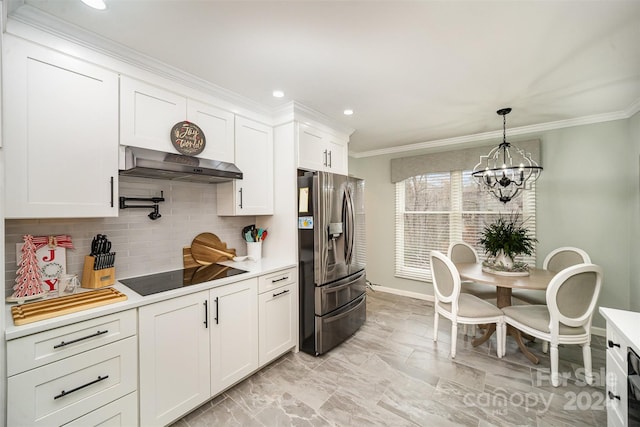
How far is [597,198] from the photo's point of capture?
2957 millimetres

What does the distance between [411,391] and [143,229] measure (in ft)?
8.34

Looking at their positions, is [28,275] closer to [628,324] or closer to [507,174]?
[628,324]

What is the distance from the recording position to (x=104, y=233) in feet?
6.25

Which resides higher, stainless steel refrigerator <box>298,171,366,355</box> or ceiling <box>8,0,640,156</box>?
ceiling <box>8,0,640,156</box>

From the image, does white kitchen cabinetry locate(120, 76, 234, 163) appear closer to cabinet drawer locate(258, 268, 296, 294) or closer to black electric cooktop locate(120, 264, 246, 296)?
black electric cooktop locate(120, 264, 246, 296)

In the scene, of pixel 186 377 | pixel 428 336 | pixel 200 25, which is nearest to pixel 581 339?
pixel 428 336

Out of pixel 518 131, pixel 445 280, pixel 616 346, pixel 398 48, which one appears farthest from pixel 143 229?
pixel 518 131

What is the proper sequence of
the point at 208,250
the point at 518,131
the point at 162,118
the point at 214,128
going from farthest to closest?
the point at 518,131 → the point at 208,250 → the point at 214,128 → the point at 162,118

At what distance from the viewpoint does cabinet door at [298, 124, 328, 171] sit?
107 inches

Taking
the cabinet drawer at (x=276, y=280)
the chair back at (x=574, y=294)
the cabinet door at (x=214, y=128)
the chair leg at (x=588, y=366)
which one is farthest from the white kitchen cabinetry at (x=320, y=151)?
the chair leg at (x=588, y=366)

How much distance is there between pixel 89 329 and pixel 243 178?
154 cm

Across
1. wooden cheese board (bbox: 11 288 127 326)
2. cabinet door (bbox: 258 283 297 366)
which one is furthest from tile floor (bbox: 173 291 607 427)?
wooden cheese board (bbox: 11 288 127 326)

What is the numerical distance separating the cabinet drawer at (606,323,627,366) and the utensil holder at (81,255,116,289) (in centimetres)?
299

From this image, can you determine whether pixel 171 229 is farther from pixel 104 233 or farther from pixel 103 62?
pixel 103 62
